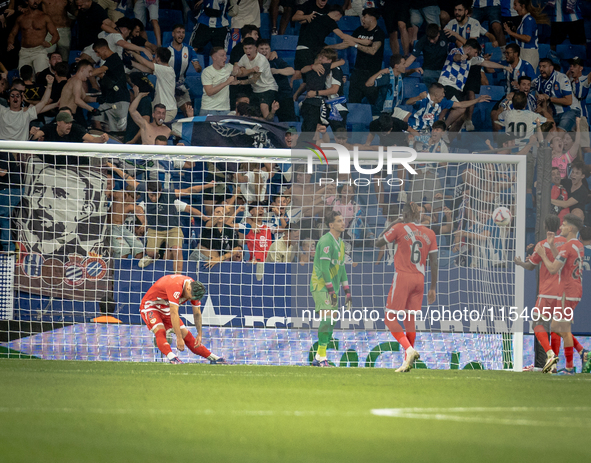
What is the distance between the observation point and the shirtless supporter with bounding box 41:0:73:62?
36.2 feet

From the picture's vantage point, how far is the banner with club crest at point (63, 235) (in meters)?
7.76

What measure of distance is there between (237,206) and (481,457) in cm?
658

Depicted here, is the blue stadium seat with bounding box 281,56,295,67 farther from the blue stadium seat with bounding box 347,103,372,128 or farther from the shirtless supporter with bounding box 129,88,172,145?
the shirtless supporter with bounding box 129,88,172,145

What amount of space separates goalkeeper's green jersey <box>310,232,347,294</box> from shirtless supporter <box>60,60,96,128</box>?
498 centimetres

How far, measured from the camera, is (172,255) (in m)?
8.48

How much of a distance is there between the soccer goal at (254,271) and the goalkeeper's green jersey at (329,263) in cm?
58

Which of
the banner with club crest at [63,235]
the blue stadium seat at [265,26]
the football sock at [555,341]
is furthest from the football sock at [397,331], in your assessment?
the blue stadium seat at [265,26]

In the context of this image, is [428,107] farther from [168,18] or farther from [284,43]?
[168,18]

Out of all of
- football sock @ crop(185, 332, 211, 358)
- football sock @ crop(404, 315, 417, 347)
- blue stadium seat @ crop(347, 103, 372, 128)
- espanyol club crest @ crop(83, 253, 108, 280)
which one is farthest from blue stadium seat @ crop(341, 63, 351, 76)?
football sock @ crop(185, 332, 211, 358)

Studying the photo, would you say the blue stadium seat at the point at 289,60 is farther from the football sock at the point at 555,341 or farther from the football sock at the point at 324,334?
the football sock at the point at 555,341

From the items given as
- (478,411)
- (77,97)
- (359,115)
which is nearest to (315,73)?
(359,115)

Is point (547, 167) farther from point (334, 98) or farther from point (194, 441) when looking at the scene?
point (194, 441)

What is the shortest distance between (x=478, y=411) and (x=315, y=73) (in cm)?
805

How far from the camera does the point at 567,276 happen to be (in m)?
7.04
